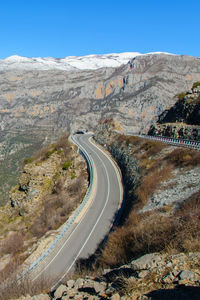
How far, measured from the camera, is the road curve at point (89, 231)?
15.2 m

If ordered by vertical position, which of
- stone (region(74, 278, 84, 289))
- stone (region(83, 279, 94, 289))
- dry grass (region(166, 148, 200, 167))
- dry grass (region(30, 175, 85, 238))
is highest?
dry grass (region(166, 148, 200, 167))

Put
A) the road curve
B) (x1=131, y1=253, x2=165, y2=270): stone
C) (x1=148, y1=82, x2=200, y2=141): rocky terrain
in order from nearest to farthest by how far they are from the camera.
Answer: (x1=131, y1=253, x2=165, y2=270): stone
the road curve
(x1=148, y1=82, x2=200, y2=141): rocky terrain

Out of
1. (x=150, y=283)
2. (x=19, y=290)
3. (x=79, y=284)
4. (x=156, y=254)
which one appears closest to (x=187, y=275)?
(x=150, y=283)

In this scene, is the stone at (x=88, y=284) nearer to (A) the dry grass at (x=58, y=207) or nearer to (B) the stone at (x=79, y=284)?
(B) the stone at (x=79, y=284)

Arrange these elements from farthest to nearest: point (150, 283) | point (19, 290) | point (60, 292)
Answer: point (19, 290), point (60, 292), point (150, 283)

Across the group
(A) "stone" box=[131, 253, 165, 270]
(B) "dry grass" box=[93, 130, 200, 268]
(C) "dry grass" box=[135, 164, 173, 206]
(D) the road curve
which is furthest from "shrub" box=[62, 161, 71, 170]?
(A) "stone" box=[131, 253, 165, 270]

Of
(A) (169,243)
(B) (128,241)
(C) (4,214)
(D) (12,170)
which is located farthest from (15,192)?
(D) (12,170)

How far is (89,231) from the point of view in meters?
19.5

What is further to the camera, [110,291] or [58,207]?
[58,207]

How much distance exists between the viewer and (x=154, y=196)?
16469 millimetres

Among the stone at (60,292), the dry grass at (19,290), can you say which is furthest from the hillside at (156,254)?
the dry grass at (19,290)

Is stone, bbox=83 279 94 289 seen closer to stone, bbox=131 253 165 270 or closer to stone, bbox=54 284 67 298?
stone, bbox=54 284 67 298

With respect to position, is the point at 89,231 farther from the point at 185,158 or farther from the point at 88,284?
the point at 88,284

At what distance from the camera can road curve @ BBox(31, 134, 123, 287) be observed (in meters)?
15.2
